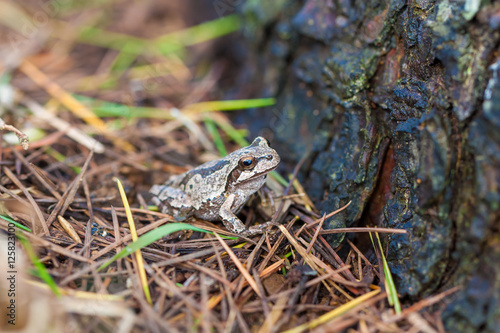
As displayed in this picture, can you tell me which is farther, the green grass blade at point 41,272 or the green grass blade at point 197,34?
the green grass blade at point 197,34

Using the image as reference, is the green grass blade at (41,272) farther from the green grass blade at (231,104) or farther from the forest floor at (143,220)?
the green grass blade at (231,104)

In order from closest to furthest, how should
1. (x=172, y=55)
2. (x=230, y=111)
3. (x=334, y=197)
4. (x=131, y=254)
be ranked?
1. (x=131, y=254)
2. (x=334, y=197)
3. (x=230, y=111)
4. (x=172, y=55)

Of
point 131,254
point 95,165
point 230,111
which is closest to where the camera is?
point 131,254

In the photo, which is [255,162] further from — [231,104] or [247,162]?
[231,104]

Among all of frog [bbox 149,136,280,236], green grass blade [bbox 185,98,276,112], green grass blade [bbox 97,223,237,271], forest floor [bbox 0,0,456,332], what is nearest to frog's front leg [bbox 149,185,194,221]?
frog [bbox 149,136,280,236]

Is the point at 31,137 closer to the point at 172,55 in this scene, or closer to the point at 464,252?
the point at 172,55

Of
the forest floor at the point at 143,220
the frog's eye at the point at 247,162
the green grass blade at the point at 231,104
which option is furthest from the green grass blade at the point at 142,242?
the green grass blade at the point at 231,104

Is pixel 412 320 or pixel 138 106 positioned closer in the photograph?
pixel 412 320

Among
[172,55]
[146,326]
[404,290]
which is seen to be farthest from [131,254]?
[172,55]
